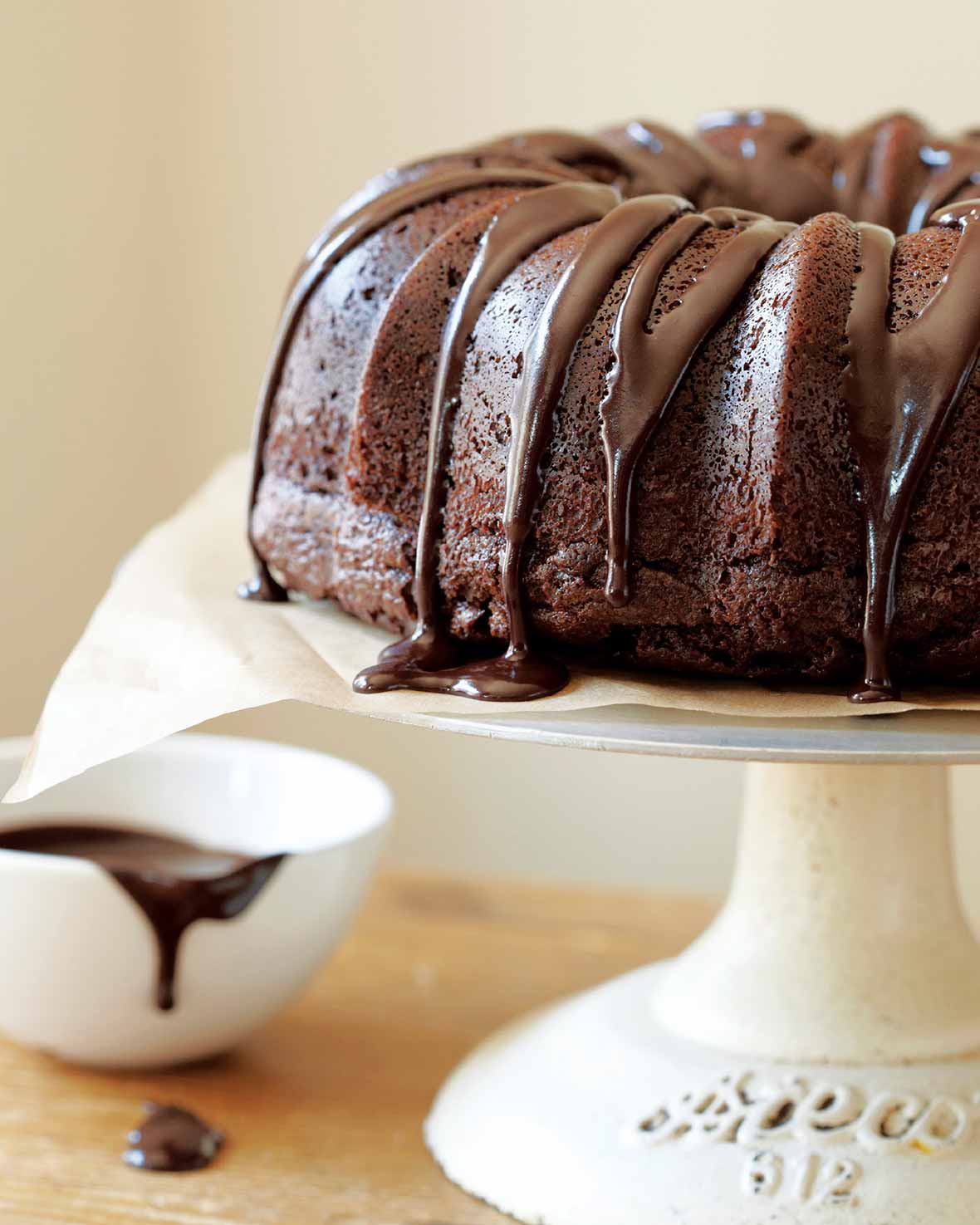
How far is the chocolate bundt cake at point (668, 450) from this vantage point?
0.74 metres

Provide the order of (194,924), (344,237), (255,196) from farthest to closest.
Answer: (255,196), (194,924), (344,237)

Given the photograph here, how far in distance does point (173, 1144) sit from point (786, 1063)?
1.31 ft

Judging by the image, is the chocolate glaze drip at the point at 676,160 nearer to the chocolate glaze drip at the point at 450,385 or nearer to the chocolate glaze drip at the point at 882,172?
the chocolate glaze drip at the point at 882,172

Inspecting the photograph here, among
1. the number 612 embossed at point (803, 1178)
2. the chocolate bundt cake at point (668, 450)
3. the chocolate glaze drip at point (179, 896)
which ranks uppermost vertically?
the chocolate bundt cake at point (668, 450)

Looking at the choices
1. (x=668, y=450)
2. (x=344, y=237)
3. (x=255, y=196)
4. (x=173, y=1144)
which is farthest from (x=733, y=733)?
(x=255, y=196)

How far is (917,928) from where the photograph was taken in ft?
3.15

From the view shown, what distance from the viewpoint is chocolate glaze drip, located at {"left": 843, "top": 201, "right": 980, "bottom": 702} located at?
2.38ft

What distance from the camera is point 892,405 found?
0.73 m

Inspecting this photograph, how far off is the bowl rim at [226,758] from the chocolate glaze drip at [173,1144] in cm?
18

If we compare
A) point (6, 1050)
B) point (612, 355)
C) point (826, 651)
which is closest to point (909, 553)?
point (826, 651)

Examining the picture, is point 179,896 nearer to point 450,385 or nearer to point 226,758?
point 226,758

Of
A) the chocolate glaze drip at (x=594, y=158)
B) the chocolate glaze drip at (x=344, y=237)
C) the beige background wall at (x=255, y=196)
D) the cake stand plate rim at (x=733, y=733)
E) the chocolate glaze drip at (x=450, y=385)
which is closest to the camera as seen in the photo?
the cake stand plate rim at (x=733, y=733)

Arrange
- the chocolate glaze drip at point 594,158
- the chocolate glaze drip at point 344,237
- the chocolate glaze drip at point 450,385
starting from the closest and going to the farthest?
1. the chocolate glaze drip at point 450,385
2. the chocolate glaze drip at point 344,237
3. the chocolate glaze drip at point 594,158

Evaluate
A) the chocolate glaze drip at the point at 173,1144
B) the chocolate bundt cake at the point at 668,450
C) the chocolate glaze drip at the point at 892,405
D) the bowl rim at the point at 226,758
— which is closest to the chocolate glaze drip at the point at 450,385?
the chocolate bundt cake at the point at 668,450
